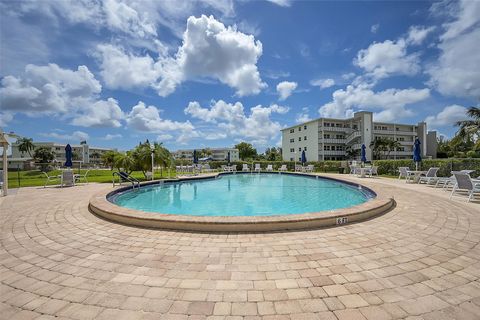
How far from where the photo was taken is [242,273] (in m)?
2.76

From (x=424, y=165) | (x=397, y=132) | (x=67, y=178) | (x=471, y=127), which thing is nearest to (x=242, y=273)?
(x=67, y=178)

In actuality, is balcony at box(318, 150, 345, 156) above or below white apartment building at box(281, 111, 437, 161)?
below

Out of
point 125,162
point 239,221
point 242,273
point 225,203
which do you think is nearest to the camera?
point 242,273

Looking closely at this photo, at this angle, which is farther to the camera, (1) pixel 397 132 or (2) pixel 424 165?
(1) pixel 397 132

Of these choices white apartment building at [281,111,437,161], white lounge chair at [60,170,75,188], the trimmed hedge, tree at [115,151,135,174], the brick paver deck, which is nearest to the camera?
the brick paver deck

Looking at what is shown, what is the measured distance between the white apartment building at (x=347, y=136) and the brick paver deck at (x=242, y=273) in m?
41.3

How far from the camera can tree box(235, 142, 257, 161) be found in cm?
7138

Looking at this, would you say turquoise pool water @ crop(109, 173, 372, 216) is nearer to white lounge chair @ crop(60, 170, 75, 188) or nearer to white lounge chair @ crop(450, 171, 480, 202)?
white lounge chair @ crop(450, 171, 480, 202)

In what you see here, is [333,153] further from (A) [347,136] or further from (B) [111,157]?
(B) [111,157]

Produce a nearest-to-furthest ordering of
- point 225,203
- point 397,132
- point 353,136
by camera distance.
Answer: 1. point 225,203
2. point 353,136
3. point 397,132

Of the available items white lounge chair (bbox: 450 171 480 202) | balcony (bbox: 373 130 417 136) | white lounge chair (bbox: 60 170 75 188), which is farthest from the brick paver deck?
Result: balcony (bbox: 373 130 417 136)

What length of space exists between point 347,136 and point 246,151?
33.5 metres

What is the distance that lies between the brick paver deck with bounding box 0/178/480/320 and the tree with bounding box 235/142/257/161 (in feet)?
219

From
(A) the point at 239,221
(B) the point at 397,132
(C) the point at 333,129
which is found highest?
(C) the point at 333,129
